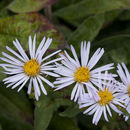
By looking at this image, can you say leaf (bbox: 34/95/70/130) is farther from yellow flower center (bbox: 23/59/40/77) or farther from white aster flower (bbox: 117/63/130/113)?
white aster flower (bbox: 117/63/130/113)

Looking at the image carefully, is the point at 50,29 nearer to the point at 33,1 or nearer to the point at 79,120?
the point at 33,1

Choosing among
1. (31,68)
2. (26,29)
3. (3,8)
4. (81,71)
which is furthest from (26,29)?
(3,8)

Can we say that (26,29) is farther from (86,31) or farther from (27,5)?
(86,31)

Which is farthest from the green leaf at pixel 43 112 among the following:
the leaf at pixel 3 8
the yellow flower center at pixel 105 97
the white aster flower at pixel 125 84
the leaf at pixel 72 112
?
the leaf at pixel 3 8

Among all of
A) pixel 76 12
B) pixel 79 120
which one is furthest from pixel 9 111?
pixel 76 12

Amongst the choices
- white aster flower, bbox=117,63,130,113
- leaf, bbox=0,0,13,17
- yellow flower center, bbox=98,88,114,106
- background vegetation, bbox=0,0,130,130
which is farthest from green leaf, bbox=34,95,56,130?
leaf, bbox=0,0,13,17

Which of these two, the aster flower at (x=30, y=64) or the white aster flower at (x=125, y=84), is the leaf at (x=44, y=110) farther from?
the white aster flower at (x=125, y=84)
